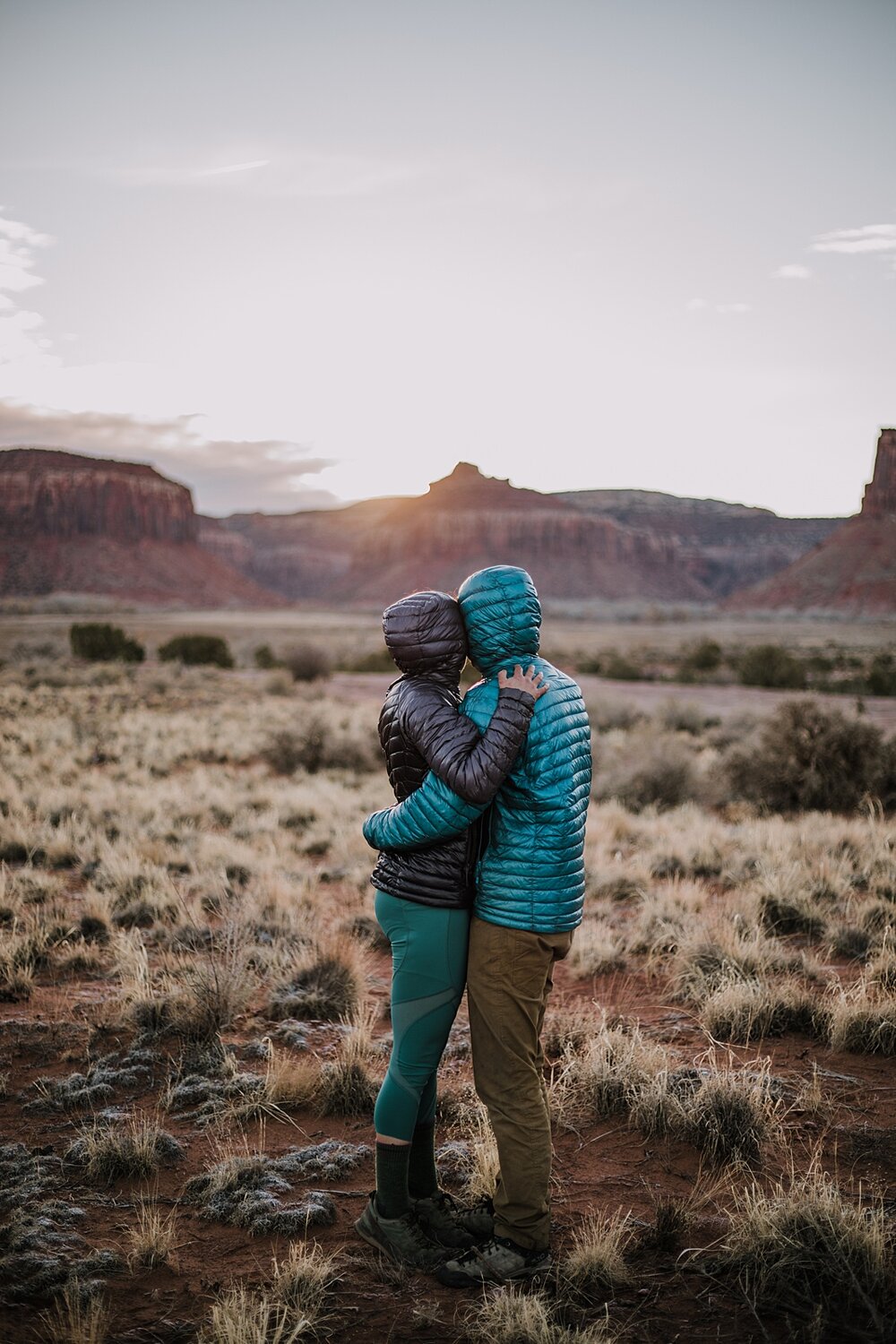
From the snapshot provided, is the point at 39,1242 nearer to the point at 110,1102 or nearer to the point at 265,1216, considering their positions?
the point at 265,1216

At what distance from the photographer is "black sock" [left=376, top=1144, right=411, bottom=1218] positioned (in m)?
2.92

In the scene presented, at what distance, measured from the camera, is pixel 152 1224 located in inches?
120

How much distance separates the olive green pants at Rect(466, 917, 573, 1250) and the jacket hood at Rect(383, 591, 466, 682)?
84 cm

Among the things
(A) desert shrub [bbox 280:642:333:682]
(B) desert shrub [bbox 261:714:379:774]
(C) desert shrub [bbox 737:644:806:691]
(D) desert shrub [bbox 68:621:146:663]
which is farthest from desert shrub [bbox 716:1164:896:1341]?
(D) desert shrub [bbox 68:621:146:663]

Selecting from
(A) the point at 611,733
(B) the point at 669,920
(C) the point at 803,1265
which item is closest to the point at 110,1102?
(C) the point at 803,1265

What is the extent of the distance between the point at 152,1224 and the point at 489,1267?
45.6 inches

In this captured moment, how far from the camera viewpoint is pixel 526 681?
268 centimetres

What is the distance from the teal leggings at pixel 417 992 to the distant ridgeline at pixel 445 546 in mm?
108948

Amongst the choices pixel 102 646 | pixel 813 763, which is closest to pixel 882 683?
pixel 813 763

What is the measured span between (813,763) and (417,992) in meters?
9.10

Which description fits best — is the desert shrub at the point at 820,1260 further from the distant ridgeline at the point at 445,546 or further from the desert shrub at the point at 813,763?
the distant ridgeline at the point at 445,546

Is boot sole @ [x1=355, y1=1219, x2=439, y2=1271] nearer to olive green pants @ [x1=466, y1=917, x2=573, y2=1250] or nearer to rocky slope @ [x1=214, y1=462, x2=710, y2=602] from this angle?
olive green pants @ [x1=466, y1=917, x2=573, y2=1250]

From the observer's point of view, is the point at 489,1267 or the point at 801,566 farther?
the point at 801,566

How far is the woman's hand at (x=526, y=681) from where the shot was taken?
2.67 m
